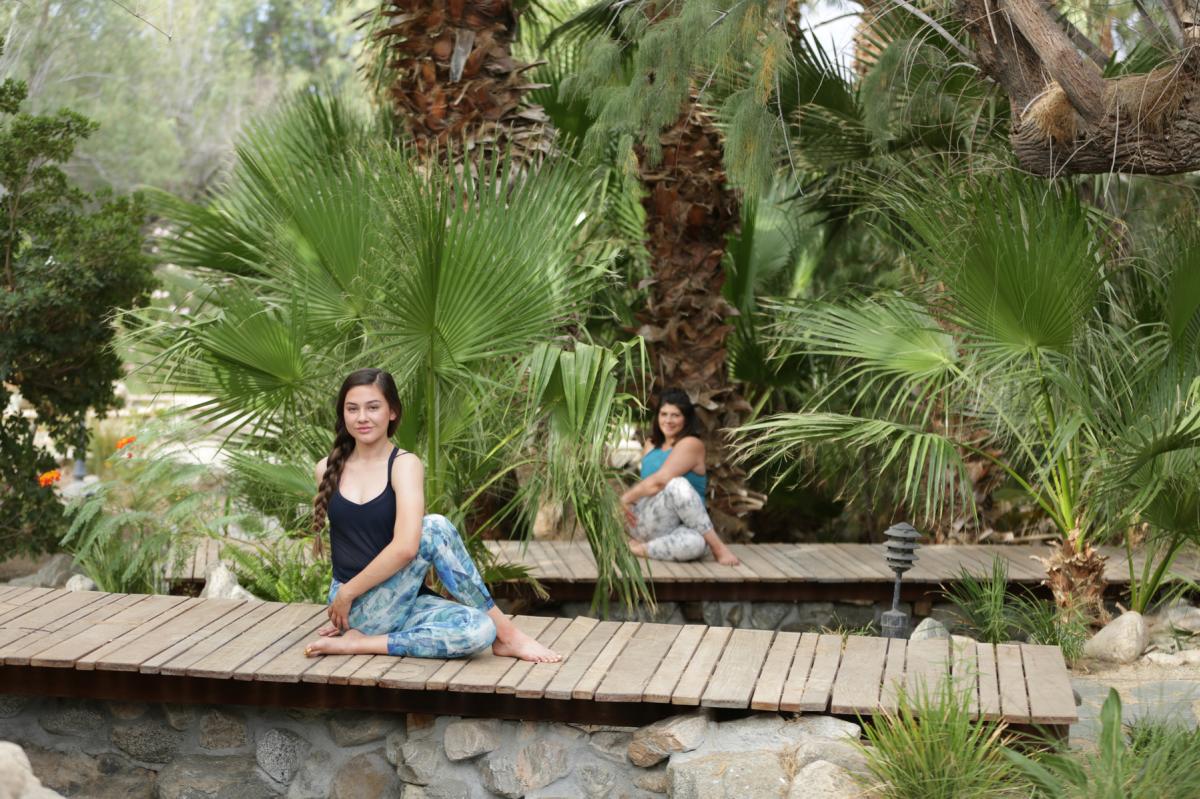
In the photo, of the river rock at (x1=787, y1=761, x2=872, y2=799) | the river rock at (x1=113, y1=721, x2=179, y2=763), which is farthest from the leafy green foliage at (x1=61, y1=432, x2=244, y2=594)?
the river rock at (x1=787, y1=761, x2=872, y2=799)

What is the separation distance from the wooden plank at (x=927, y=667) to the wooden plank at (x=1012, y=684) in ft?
0.64

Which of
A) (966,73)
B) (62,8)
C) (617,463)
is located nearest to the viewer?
(966,73)

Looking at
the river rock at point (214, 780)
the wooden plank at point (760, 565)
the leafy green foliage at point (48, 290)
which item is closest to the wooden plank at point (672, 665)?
the river rock at point (214, 780)

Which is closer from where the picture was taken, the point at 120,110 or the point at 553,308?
the point at 553,308

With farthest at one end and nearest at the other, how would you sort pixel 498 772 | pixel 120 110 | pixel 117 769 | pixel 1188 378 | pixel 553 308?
pixel 120 110 → pixel 1188 378 → pixel 553 308 → pixel 117 769 → pixel 498 772

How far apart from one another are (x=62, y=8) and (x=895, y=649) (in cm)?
1963

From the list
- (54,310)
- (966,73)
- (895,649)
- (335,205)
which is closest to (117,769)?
(335,205)

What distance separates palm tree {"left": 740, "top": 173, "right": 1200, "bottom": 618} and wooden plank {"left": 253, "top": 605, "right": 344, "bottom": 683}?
234cm

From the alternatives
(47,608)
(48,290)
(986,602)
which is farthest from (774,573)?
(48,290)

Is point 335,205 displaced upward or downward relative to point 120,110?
downward

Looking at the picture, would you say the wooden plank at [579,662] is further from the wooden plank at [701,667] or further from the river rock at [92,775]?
the river rock at [92,775]

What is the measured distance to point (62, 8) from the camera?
20.7 metres

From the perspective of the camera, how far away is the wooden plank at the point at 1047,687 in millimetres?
4320

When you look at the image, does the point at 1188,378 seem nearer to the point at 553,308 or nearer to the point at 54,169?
the point at 553,308
